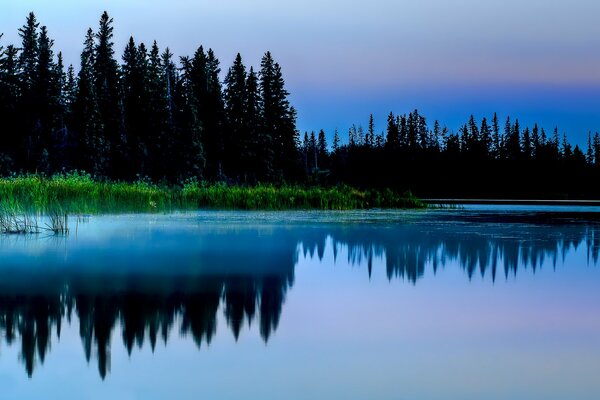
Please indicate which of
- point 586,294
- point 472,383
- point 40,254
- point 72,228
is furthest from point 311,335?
point 72,228

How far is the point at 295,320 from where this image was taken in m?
9.26

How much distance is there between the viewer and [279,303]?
10383 millimetres

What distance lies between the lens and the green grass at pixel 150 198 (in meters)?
24.8

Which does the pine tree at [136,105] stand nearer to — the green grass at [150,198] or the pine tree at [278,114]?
the pine tree at [278,114]

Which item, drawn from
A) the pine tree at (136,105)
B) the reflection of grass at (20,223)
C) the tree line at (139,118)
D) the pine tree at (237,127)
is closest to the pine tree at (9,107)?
the tree line at (139,118)

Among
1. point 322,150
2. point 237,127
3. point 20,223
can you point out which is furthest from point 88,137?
point 322,150

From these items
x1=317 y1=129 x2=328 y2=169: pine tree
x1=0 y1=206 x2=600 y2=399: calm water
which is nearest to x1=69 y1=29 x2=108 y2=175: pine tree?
x1=0 y1=206 x2=600 y2=399: calm water

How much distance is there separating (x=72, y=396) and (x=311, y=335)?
3064mm

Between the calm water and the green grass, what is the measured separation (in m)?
6.81

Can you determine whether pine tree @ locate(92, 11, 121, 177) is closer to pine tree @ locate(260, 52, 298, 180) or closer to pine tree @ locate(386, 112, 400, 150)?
pine tree @ locate(260, 52, 298, 180)

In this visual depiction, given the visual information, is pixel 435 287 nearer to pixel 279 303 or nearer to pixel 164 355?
pixel 279 303

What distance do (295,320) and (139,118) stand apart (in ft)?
257

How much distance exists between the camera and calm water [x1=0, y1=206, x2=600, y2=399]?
638 cm

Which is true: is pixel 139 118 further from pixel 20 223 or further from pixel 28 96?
pixel 20 223
